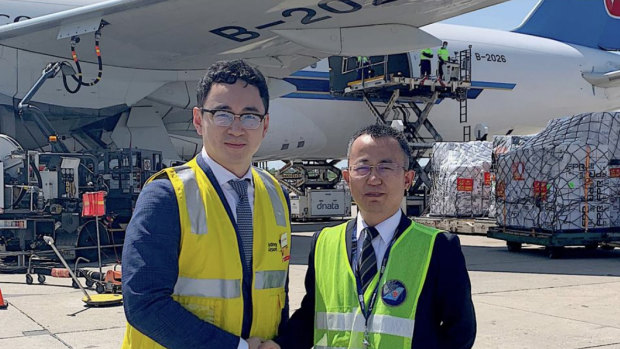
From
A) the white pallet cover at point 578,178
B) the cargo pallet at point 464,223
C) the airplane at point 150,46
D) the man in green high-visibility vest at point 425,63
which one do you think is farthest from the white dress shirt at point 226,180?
the man in green high-visibility vest at point 425,63

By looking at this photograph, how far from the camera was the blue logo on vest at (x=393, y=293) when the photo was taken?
7.15 ft

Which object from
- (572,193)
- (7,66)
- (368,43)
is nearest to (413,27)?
(368,43)

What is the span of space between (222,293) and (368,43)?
1007cm

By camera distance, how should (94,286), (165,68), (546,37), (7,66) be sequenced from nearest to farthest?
(94,286) < (7,66) < (165,68) < (546,37)

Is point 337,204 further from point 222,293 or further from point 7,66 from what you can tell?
point 222,293

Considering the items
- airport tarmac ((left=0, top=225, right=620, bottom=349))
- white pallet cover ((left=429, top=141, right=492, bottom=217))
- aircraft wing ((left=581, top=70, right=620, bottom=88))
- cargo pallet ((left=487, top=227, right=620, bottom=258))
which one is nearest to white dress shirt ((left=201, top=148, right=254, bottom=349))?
airport tarmac ((left=0, top=225, right=620, bottom=349))

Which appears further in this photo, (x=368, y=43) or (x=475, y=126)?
(x=475, y=126)

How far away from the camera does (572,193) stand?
10406mm

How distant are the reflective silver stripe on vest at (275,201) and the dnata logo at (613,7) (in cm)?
2662

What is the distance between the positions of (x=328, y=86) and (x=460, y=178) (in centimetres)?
468

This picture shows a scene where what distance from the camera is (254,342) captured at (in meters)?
2.06

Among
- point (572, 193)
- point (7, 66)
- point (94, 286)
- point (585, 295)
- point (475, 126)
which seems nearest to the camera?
point (585, 295)

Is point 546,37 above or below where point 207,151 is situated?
above

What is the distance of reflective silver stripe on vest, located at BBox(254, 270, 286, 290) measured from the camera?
215 centimetres
